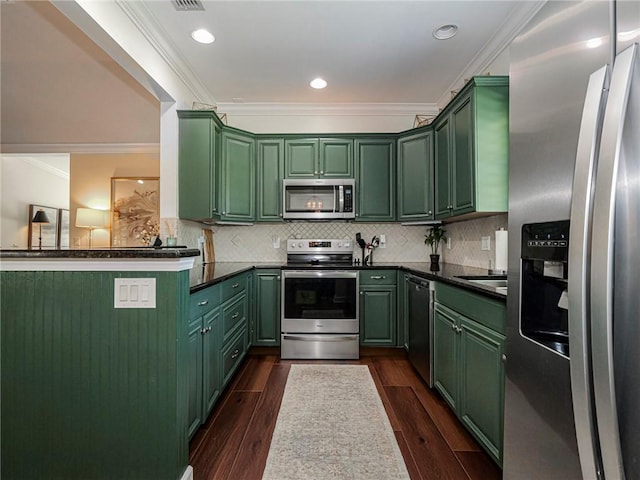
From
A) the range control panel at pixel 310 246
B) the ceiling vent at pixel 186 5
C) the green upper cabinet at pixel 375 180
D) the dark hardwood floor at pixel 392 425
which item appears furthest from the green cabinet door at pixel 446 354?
the ceiling vent at pixel 186 5

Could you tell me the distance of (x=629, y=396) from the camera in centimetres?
70

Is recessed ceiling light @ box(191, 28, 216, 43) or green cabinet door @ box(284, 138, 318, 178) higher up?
recessed ceiling light @ box(191, 28, 216, 43)

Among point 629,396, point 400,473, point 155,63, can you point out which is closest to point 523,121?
point 629,396

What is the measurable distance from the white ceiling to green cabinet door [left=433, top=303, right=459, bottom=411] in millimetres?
2061

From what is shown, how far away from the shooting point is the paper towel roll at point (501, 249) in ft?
7.74

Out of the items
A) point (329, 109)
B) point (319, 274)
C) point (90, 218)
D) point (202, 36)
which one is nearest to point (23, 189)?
point (90, 218)

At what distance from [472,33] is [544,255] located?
7.57 ft

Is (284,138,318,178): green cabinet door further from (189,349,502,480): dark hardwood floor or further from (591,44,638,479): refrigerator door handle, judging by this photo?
(591,44,638,479): refrigerator door handle

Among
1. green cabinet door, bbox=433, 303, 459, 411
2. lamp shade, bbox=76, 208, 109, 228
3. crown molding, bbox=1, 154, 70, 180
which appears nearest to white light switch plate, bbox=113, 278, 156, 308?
green cabinet door, bbox=433, 303, 459, 411

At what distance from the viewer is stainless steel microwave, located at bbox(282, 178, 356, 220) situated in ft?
11.7

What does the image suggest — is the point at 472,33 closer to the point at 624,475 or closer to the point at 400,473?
the point at 624,475

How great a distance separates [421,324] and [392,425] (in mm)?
854

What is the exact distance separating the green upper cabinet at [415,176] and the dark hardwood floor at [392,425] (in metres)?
1.56

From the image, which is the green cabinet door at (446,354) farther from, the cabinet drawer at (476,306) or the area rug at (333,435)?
the area rug at (333,435)
